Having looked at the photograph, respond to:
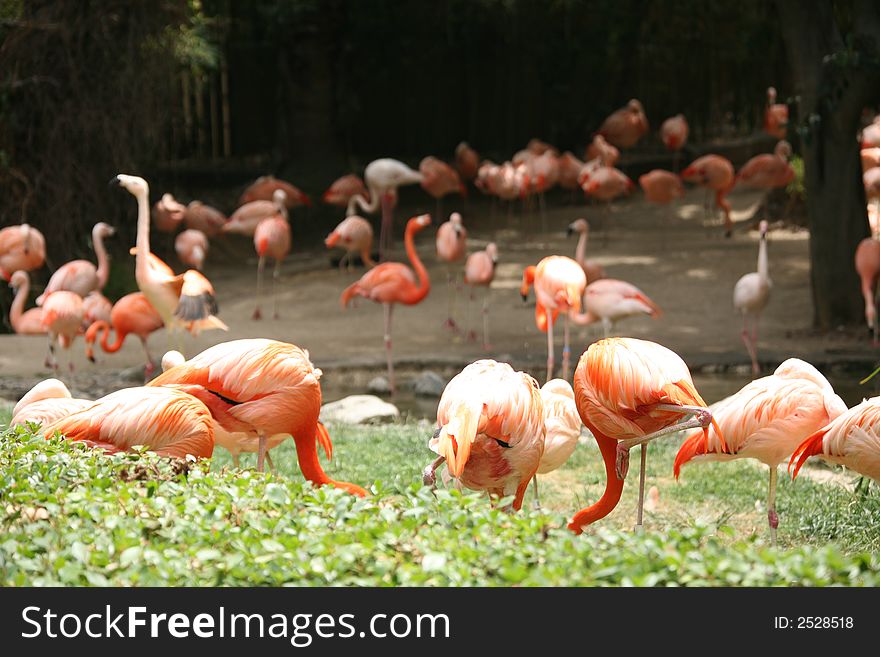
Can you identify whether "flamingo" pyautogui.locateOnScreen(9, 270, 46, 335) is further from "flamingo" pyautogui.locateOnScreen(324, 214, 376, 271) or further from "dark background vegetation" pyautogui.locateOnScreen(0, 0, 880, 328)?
"flamingo" pyautogui.locateOnScreen(324, 214, 376, 271)

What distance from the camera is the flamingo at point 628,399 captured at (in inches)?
169

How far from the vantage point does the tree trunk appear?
32.0ft

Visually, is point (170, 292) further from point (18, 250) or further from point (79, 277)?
point (18, 250)

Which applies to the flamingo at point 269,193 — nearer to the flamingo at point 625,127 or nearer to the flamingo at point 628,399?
the flamingo at point 625,127

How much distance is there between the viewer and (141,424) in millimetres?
4312

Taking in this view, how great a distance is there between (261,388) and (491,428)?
39.3 inches

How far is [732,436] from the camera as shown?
4.62m

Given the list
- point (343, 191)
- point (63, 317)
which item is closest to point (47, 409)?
point (63, 317)

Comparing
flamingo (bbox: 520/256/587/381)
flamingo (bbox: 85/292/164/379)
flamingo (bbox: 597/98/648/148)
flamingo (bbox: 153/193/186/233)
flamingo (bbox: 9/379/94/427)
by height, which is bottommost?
flamingo (bbox: 9/379/94/427)

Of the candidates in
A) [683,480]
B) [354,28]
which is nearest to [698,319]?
[683,480]

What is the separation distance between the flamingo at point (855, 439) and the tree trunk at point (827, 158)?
5926mm

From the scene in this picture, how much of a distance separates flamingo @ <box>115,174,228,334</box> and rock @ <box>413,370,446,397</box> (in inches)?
56.6

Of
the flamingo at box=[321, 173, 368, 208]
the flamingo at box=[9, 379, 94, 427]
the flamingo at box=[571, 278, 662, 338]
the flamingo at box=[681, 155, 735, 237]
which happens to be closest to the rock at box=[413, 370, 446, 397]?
the flamingo at box=[571, 278, 662, 338]
